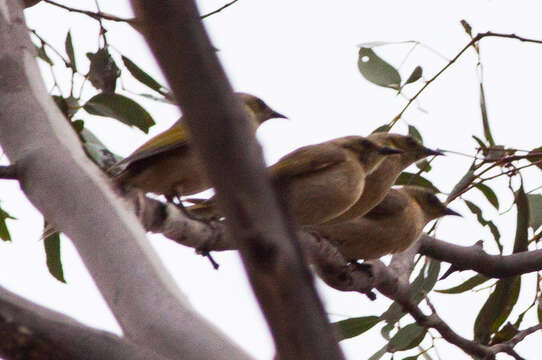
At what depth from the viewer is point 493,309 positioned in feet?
13.0

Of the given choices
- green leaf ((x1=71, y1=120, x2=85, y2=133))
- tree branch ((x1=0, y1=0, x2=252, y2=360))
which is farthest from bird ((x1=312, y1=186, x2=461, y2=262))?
tree branch ((x1=0, y1=0, x2=252, y2=360))

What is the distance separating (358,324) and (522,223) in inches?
34.2

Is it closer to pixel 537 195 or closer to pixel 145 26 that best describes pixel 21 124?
pixel 145 26

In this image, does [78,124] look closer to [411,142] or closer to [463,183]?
[463,183]

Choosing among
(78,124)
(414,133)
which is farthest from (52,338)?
(414,133)

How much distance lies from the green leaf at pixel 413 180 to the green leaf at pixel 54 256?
184 cm

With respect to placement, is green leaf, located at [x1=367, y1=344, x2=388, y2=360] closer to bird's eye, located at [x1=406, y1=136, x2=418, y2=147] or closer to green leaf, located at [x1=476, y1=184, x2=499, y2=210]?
green leaf, located at [x1=476, y1=184, x2=499, y2=210]

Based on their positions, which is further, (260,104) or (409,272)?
(260,104)

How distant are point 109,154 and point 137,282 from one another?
2.05 m

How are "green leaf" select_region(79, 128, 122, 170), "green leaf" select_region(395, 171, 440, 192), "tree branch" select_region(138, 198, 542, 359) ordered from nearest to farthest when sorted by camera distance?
1. "green leaf" select_region(79, 128, 122, 170)
2. "tree branch" select_region(138, 198, 542, 359)
3. "green leaf" select_region(395, 171, 440, 192)

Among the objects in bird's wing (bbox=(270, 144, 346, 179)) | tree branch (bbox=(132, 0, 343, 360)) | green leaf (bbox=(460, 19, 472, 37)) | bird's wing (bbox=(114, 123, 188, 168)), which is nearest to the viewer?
tree branch (bbox=(132, 0, 343, 360))

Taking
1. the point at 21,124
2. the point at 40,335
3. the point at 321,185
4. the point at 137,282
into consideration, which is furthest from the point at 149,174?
the point at 40,335

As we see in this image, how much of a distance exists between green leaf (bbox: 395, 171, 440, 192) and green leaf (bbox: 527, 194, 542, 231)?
1.58 ft

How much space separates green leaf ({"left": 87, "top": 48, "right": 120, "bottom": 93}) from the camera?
372cm
